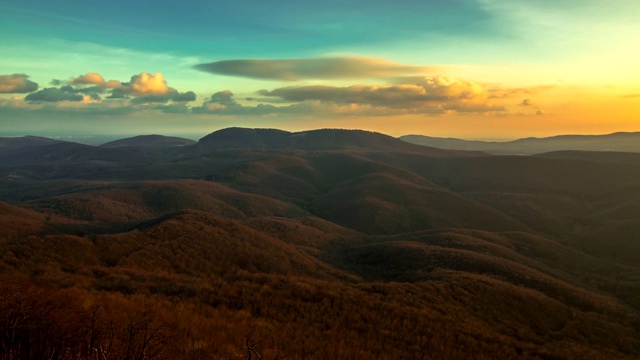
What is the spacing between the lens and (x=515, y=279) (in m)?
46.2

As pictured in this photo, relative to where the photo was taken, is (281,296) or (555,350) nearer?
(555,350)

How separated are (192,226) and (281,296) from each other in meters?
30.7

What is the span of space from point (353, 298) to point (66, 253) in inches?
968

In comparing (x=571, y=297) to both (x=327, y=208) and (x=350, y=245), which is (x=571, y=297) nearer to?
(x=350, y=245)

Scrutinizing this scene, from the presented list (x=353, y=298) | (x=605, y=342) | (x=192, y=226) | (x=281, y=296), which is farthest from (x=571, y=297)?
(x=192, y=226)

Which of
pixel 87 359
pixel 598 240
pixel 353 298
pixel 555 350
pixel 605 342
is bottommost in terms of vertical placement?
pixel 598 240


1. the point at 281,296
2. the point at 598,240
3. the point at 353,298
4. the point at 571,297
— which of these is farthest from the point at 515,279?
the point at 598,240

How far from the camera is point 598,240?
91875 millimetres

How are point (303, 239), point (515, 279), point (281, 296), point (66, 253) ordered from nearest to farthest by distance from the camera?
1. point (281, 296)
2. point (66, 253)
3. point (515, 279)
4. point (303, 239)

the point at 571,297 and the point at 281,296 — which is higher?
the point at 281,296

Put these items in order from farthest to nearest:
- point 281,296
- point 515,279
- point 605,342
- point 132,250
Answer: point 515,279, point 132,250, point 605,342, point 281,296

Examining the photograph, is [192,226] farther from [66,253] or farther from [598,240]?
[598,240]

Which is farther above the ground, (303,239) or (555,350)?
(555,350)

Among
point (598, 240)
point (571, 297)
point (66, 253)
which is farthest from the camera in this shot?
point (598, 240)
